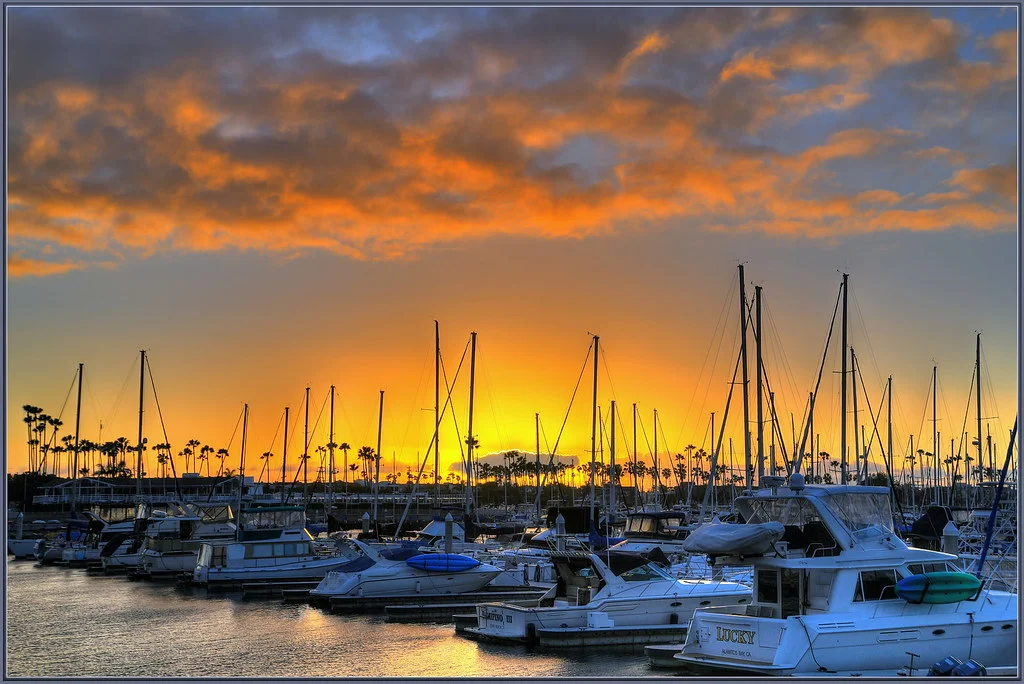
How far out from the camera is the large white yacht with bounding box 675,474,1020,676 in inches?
852

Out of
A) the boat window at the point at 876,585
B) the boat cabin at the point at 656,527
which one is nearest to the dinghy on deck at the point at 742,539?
the boat window at the point at 876,585

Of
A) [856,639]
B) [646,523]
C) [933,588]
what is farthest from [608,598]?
[646,523]

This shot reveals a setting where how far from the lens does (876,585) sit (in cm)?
2264

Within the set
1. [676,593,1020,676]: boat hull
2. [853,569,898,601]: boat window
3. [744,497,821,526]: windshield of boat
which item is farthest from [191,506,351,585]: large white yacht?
[853,569,898,601]: boat window

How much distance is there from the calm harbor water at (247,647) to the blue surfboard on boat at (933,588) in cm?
671

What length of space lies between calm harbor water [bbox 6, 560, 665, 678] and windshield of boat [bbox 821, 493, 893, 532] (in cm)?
639

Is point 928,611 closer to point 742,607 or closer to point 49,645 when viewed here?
point 742,607

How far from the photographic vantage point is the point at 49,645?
1348 inches

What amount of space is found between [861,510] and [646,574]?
9.87 meters

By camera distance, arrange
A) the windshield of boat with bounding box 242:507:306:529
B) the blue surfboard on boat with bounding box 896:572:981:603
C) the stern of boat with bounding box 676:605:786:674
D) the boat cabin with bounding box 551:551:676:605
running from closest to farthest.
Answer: the stern of boat with bounding box 676:605:786:674 < the blue surfboard on boat with bounding box 896:572:981:603 < the boat cabin with bounding box 551:551:676:605 < the windshield of boat with bounding box 242:507:306:529

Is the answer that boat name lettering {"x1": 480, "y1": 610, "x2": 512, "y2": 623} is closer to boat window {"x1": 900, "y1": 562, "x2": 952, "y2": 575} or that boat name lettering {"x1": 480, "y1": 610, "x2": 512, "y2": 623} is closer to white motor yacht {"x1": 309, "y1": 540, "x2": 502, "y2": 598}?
boat window {"x1": 900, "y1": 562, "x2": 952, "y2": 575}

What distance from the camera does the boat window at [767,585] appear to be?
2358 centimetres

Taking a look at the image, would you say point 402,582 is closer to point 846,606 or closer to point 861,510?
point 861,510

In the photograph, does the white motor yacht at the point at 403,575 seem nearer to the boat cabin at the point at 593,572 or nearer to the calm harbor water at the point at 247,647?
the calm harbor water at the point at 247,647
